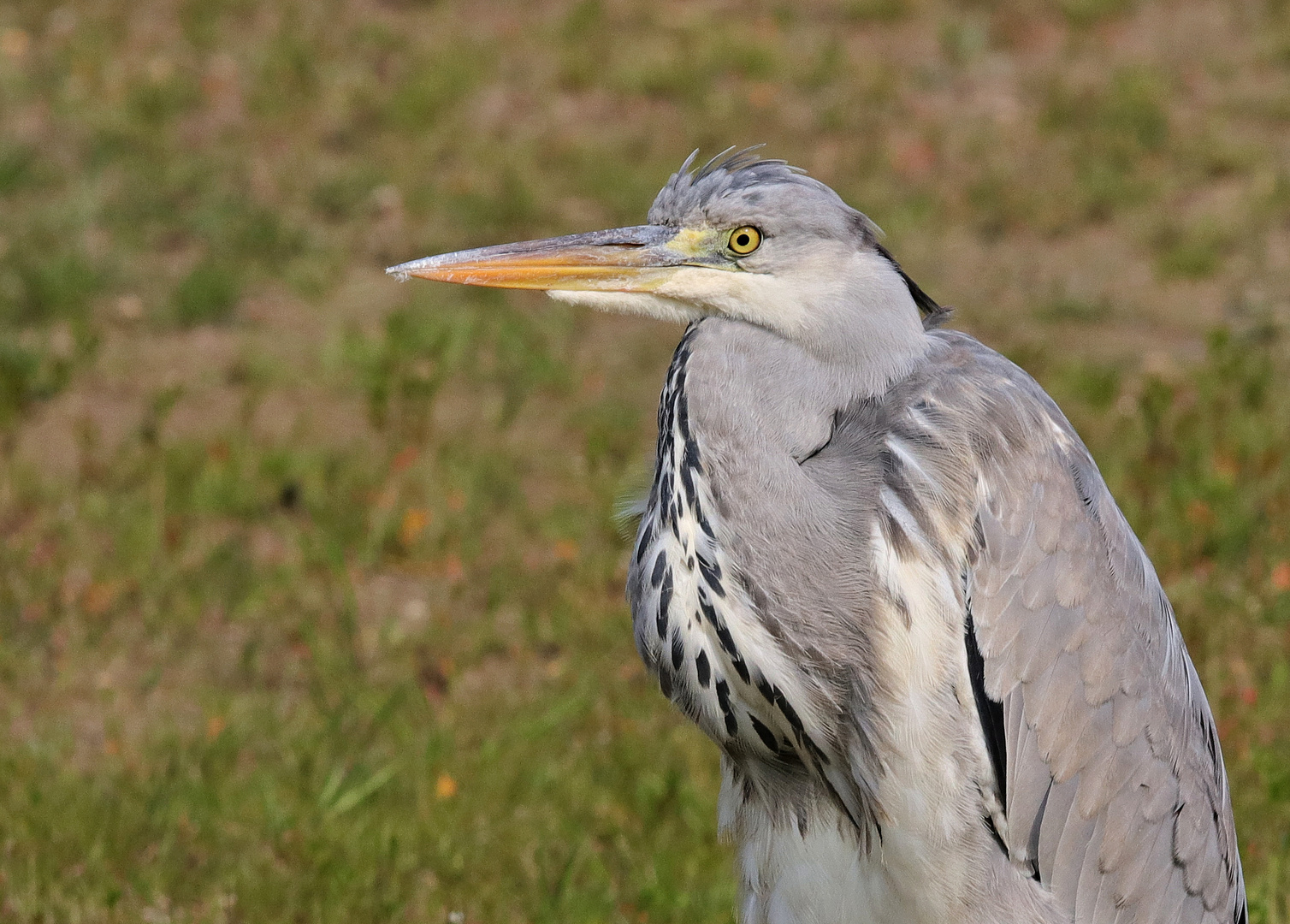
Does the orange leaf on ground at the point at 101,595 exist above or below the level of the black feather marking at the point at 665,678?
below

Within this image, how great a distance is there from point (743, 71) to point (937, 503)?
21.4ft

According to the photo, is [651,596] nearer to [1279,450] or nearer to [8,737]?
[8,737]

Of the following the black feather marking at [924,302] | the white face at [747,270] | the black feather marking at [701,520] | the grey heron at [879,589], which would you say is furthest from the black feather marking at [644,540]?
the black feather marking at [924,302]

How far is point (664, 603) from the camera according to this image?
3.22 m

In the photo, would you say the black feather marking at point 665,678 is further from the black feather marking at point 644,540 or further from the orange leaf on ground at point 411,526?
the orange leaf on ground at point 411,526

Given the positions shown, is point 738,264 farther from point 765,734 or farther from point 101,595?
point 101,595

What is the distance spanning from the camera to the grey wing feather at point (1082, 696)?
323cm

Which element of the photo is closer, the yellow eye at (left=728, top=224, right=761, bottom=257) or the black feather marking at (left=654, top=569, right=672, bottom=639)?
the black feather marking at (left=654, top=569, right=672, bottom=639)

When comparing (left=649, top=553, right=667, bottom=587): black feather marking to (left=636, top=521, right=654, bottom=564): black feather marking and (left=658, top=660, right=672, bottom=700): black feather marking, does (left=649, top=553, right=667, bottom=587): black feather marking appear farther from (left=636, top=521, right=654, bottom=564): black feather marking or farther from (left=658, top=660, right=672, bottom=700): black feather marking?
→ (left=658, top=660, right=672, bottom=700): black feather marking

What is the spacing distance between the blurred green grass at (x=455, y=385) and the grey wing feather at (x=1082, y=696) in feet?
2.44

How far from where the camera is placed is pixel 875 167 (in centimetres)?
846

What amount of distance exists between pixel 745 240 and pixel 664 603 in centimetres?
78

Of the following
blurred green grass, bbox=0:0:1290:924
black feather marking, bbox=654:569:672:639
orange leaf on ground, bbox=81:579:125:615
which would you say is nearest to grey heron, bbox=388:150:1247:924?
black feather marking, bbox=654:569:672:639

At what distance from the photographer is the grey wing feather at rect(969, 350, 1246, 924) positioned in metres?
3.23
